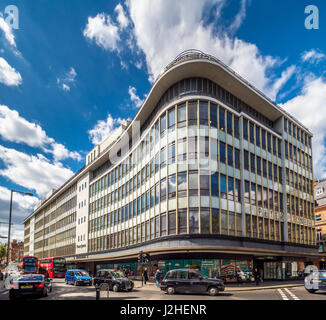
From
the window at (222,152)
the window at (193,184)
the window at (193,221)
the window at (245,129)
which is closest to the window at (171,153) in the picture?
the window at (193,184)

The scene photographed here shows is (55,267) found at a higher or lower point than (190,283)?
lower

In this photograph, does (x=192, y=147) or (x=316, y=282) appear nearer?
(x=316, y=282)

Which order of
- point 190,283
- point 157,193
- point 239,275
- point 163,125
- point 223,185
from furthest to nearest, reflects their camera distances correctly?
1. point 163,125
2. point 157,193
3. point 223,185
4. point 239,275
5. point 190,283

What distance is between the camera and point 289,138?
4634cm

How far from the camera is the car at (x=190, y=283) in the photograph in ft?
70.6

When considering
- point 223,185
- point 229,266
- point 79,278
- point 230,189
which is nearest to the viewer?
point 79,278

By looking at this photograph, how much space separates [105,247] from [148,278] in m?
16.0

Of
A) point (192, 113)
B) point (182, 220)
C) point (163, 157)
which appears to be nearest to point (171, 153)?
point (163, 157)

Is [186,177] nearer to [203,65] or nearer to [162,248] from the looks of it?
[162,248]

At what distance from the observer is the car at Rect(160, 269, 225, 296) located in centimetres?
2153

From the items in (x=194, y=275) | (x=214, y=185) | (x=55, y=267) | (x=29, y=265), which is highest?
(x=214, y=185)

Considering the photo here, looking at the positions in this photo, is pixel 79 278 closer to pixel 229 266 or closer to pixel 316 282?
pixel 229 266

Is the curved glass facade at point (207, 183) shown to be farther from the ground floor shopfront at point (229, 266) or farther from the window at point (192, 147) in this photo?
the ground floor shopfront at point (229, 266)

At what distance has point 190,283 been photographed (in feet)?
71.9
